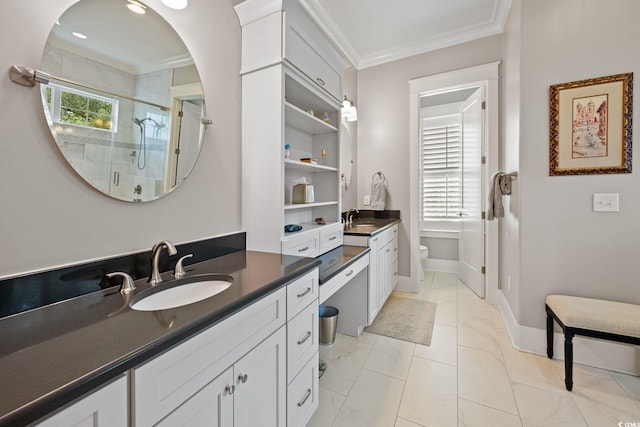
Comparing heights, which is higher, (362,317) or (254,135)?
(254,135)

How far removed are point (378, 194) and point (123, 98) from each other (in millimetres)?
2752

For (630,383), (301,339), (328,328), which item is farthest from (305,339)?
(630,383)

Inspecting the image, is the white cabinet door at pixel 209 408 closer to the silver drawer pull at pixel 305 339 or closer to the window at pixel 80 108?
the silver drawer pull at pixel 305 339

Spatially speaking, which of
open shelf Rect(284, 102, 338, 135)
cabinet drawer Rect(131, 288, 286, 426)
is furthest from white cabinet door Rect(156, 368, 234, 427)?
open shelf Rect(284, 102, 338, 135)

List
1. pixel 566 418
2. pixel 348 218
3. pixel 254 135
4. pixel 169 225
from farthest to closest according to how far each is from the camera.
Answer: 1. pixel 348 218
2. pixel 254 135
3. pixel 566 418
4. pixel 169 225

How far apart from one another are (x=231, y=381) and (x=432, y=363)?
1.60m

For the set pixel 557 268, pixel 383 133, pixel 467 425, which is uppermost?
pixel 383 133

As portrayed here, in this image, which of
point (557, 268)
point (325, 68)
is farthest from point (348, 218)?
point (557, 268)

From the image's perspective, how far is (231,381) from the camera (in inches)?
33.6

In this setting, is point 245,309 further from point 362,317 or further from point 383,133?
point 383,133

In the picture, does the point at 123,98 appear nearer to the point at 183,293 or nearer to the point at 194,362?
the point at 183,293

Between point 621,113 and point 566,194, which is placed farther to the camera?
point 566,194

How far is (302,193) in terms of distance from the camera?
198 cm

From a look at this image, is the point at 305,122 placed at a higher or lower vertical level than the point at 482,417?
higher
